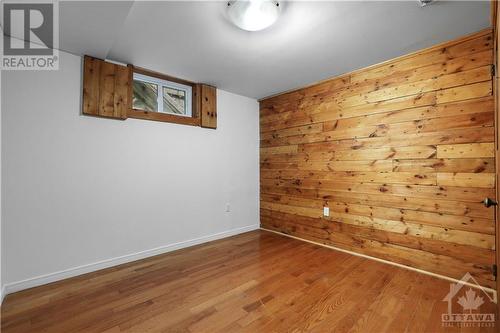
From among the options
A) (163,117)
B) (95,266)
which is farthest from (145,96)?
(95,266)

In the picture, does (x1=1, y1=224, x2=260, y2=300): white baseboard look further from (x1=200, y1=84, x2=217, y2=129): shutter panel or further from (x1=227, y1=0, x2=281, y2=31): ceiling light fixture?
(x1=227, y1=0, x2=281, y2=31): ceiling light fixture

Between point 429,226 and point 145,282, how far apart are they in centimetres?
278

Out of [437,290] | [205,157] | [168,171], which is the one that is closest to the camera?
[437,290]

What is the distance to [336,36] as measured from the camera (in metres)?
1.98

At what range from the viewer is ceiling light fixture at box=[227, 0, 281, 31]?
156cm

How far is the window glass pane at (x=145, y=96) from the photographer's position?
2.71 m

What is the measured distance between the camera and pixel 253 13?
5.34 feet

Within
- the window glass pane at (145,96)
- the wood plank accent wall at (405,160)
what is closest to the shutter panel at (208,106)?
the window glass pane at (145,96)

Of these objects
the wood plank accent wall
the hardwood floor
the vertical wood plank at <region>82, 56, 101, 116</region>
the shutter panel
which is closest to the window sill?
the shutter panel

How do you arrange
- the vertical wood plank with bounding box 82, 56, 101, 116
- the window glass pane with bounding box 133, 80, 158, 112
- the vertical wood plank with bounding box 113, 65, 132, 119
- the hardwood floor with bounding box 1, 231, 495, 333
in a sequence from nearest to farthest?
the hardwood floor with bounding box 1, 231, 495, 333, the vertical wood plank with bounding box 82, 56, 101, 116, the vertical wood plank with bounding box 113, 65, 132, 119, the window glass pane with bounding box 133, 80, 158, 112

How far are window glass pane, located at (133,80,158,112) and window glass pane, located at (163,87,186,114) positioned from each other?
0.41ft

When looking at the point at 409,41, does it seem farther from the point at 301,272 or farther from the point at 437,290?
the point at 301,272

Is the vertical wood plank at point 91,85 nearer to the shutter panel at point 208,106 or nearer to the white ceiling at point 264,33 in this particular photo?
the white ceiling at point 264,33

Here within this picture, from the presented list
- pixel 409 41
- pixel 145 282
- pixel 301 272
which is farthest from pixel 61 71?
pixel 409 41
